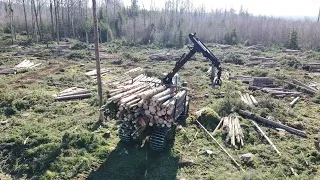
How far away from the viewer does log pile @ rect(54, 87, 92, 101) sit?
14642 mm

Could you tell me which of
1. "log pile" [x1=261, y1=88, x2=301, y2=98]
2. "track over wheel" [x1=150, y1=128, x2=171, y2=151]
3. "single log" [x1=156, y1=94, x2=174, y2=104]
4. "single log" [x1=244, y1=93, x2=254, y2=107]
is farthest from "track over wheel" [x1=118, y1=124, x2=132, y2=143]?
"log pile" [x1=261, y1=88, x2=301, y2=98]

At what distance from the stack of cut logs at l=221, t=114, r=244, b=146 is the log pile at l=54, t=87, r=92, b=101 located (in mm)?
7571

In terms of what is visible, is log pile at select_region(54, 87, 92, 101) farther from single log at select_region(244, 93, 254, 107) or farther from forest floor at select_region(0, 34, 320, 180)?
single log at select_region(244, 93, 254, 107)

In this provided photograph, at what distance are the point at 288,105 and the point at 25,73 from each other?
17.2 metres

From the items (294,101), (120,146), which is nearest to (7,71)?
(120,146)

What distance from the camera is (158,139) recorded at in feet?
30.4

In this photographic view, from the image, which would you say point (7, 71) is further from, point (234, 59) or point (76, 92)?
point (234, 59)

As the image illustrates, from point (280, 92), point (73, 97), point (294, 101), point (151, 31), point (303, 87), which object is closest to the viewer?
point (73, 97)

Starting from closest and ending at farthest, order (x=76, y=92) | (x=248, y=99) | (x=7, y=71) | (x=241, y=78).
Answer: (x=248, y=99) → (x=76, y=92) → (x=7, y=71) → (x=241, y=78)

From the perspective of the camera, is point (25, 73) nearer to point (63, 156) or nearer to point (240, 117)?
point (63, 156)

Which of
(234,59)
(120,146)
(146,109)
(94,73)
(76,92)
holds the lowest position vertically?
(120,146)

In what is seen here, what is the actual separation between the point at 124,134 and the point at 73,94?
667 centimetres

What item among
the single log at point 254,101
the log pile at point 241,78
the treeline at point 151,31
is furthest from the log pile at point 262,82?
the treeline at point 151,31

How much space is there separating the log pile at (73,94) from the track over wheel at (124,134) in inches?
239
